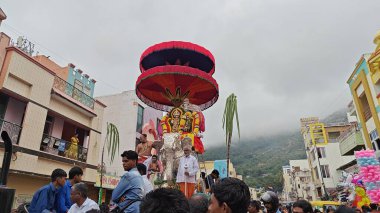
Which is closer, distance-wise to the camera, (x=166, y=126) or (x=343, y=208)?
(x=343, y=208)

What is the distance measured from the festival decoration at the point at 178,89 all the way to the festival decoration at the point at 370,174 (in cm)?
727

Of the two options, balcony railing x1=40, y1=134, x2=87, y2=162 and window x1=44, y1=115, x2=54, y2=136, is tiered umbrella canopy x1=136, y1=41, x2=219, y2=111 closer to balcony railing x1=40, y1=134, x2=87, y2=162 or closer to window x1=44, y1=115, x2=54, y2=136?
balcony railing x1=40, y1=134, x2=87, y2=162

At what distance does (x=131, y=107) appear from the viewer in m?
25.2

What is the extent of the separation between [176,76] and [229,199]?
8753 millimetres

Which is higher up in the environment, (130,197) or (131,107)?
(131,107)

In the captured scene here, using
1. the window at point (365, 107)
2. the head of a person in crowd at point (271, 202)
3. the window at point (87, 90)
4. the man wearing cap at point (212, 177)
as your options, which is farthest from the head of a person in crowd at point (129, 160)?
the window at point (365, 107)

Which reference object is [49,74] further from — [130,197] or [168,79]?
[130,197]

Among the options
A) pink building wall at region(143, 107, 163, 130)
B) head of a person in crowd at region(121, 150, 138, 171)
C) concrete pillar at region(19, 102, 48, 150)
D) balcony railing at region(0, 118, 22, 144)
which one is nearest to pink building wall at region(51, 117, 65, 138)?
concrete pillar at region(19, 102, 48, 150)

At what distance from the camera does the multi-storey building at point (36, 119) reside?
1304 centimetres

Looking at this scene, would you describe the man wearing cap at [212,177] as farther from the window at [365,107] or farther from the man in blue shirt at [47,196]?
the window at [365,107]

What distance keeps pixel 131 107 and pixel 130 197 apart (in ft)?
72.1

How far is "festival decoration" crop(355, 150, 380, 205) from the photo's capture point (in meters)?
11.4

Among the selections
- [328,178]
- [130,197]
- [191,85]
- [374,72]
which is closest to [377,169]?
[374,72]

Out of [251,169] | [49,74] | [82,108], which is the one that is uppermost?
[251,169]
